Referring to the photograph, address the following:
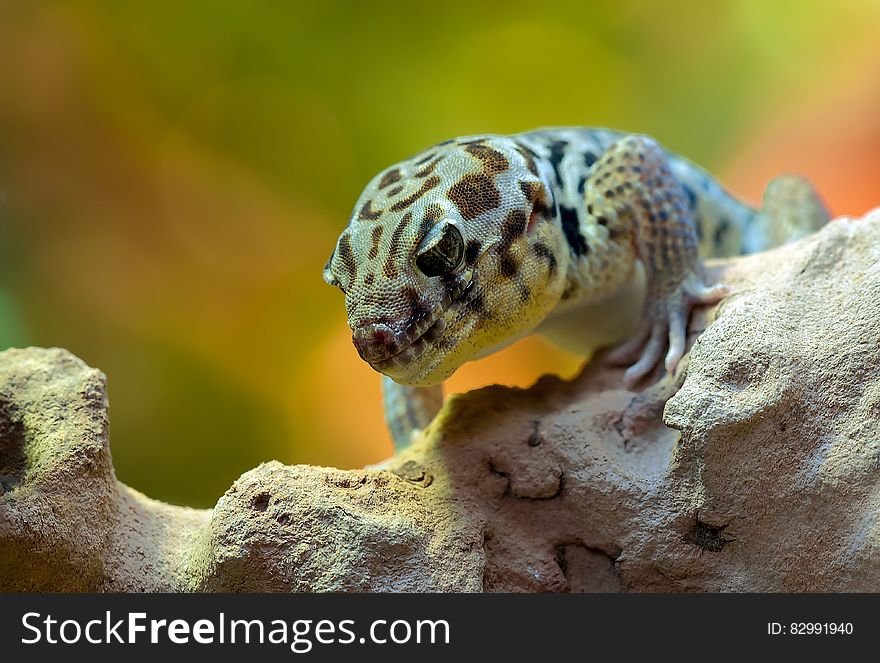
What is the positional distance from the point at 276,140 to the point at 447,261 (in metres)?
3.62

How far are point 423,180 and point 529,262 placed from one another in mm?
440

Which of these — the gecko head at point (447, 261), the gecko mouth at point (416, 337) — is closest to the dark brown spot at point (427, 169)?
the gecko head at point (447, 261)

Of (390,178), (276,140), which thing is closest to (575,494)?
(390,178)

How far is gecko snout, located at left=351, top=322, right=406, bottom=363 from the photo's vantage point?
2.57m

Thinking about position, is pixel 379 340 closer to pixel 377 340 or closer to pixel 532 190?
pixel 377 340

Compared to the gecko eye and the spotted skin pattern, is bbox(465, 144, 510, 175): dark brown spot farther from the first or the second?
the gecko eye

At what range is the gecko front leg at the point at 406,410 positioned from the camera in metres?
3.83

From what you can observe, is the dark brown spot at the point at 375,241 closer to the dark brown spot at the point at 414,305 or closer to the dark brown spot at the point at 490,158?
the dark brown spot at the point at 414,305

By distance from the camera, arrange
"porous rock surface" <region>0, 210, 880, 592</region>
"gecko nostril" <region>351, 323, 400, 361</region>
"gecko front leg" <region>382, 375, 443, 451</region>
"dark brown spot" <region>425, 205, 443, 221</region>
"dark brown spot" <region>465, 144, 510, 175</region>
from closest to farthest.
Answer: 1. "porous rock surface" <region>0, 210, 880, 592</region>
2. "gecko nostril" <region>351, 323, 400, 361</region>
3. "dark brown spot" <region>425, 205, 443, 221</region>
4. "dark brown spot" <region>465, 144, 510, 175</region>
5. "gecko front leg" <region>382, 375, 443, 451</region>

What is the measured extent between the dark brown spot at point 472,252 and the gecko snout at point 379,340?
33 centimetres

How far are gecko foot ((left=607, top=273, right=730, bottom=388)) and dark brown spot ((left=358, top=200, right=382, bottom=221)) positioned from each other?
42.8 inches

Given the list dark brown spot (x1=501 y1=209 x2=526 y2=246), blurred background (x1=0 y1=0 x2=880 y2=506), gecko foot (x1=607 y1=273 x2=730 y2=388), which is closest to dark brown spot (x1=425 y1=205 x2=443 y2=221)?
dark brown spot (x1=501 y1=209 x2=526 y2=246)

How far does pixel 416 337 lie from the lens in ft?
8.64

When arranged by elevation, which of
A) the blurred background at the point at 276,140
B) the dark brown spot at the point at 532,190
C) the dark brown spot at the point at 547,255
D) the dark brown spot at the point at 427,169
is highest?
the blurred background at the point at 276,140
